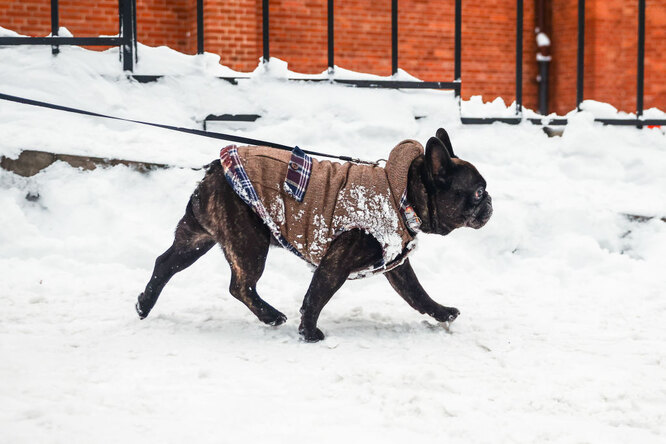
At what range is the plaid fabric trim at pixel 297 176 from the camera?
3234 millimetres

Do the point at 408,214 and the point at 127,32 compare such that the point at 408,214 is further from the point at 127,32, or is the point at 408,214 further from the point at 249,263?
the point at 127,32

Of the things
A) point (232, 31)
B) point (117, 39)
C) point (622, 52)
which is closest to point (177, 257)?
point (117, 39)

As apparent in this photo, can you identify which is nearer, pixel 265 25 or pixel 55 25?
pixel 55 25

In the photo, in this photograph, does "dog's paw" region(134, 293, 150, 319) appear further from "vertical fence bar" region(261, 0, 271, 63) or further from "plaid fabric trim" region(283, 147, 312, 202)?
"vertical fence bar" region(261, 0, 271, 63)

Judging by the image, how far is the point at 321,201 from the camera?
10.6 feet

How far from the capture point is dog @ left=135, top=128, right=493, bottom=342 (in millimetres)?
3229

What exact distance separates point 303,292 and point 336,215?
101 cm

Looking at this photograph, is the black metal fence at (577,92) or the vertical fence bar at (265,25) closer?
the vertical fence bar at (265,25)

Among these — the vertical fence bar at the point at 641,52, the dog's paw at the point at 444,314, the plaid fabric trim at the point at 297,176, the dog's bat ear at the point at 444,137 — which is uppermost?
the vertical fence bar at the point at 641,52

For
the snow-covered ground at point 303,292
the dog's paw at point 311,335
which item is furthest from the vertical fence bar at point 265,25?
the dog's paw at point 311,335

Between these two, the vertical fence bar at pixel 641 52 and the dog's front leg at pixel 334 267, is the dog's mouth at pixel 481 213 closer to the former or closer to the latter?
the dog's front leg at pixel 334 267

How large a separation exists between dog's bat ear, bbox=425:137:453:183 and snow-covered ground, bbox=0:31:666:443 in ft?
2.57

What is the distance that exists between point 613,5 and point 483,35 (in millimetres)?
2360

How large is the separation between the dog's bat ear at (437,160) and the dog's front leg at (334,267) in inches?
16.4
